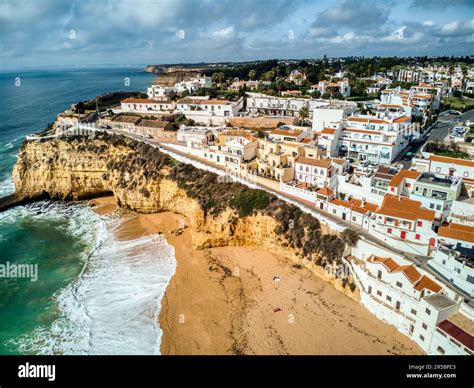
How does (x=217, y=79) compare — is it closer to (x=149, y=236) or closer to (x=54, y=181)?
(x=54, y=181)

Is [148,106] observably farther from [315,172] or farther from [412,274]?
[412,274]

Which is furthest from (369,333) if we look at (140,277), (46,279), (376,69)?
(376,69)

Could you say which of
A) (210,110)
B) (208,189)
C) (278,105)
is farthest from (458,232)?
(210,110)

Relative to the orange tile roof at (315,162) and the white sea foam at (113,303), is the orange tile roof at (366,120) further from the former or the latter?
the white sea foam at (113,303)

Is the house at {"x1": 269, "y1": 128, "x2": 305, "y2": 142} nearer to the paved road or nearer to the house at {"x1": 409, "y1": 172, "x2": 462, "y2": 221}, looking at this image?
the paved road

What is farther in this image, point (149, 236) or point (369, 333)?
point (149, 236)

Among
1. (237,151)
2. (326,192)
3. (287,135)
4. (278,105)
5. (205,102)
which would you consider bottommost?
(326,192)

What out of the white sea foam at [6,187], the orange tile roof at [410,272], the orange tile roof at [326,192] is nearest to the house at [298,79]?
the orange tile roof at [326,192]
